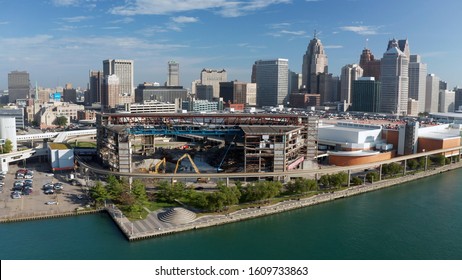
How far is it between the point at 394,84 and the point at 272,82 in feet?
73.2

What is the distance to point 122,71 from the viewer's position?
83.6 metres

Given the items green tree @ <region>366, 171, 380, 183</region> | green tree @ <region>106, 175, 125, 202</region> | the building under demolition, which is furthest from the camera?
green tree @ <region>366, 171, 380, 183</region>

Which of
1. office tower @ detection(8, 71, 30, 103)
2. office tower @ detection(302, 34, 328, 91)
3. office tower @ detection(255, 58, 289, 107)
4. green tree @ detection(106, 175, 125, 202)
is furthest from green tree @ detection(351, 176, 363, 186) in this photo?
office tower @ detection(8, 71, 30, 103)

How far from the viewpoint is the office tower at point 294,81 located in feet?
300

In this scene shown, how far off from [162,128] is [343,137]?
1073cm

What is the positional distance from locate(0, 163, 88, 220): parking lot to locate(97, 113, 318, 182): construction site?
2296mm

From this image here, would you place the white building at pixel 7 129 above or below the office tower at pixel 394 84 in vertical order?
below

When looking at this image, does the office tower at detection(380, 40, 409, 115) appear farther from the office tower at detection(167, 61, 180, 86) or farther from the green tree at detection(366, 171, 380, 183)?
the office tower at detection(167, 61, 180, 86)

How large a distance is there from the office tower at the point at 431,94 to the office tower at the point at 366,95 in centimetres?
1860

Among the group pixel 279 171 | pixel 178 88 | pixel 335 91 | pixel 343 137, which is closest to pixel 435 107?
pixel 335 91

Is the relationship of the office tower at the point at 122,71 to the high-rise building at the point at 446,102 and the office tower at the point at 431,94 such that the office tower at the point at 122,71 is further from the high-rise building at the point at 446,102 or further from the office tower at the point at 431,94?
the high-rise building at the point at 446,102

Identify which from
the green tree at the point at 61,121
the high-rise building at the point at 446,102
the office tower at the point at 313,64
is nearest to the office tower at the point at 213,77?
the office tower at the point at 313,64

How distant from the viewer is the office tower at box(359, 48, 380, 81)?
80.2 metres

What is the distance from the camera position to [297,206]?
17.1 m
